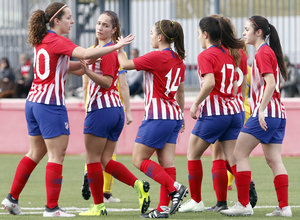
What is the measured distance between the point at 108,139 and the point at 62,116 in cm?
57

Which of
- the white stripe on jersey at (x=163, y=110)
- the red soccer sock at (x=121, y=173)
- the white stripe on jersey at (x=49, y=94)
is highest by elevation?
the white stripe on jersey at (x=49, y=94)

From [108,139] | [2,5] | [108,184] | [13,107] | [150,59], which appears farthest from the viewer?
[2,5]

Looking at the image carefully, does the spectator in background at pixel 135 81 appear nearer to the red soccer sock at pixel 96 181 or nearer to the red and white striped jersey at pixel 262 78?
the red soccer sock at pixel 96 181

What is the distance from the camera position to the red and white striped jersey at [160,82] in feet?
15.6

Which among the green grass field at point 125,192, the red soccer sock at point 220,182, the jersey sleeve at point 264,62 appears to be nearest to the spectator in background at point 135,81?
the green grass field at point 125,192

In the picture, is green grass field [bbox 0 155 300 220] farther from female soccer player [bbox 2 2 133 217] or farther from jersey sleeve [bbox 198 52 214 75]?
jersey sleeve [bbox 198 52 214 75]

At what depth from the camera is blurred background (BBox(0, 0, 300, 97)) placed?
11.4 metres

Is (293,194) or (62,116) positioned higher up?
(62,116)

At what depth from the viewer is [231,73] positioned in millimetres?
5031

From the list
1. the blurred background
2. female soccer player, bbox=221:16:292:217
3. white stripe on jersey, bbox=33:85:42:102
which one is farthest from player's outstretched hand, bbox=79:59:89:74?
the blurred background

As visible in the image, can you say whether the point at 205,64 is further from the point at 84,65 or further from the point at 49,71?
the point at 49,71

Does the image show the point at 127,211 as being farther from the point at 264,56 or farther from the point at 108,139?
the point at 264,56

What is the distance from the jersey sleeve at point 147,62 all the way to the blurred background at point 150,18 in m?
6.72

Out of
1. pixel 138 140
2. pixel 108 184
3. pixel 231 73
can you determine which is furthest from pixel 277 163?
pixel 108 184
